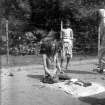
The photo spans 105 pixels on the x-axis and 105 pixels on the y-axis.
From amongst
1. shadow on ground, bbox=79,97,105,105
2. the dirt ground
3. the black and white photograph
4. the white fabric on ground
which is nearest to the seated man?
the black and white photograph

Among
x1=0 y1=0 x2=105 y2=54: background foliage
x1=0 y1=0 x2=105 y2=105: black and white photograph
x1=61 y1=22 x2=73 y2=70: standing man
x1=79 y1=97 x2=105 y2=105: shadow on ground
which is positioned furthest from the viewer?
x1=0 y1=0 x2=105 y2=54: background foliage

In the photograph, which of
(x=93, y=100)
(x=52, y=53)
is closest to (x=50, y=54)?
(x=52, y=53)

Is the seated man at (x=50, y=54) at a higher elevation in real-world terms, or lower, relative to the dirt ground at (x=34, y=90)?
higher

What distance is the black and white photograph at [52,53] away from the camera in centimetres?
693

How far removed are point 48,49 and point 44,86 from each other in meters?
1.01

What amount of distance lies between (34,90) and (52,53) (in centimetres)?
128

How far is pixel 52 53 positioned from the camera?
8156 millimetres

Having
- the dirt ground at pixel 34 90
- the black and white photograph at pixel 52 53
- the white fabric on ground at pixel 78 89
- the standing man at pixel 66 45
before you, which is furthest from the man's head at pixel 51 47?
the standing man at pixel 66 45

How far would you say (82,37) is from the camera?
1461 centimetres

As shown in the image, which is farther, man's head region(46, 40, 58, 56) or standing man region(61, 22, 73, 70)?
standing man region(61, 22, 73, 70)

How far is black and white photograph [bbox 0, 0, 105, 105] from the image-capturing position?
693cm

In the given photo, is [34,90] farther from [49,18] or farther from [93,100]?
[49,18]

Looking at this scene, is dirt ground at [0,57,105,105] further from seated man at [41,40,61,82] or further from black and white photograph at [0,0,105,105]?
→ seated man at [41,40,61,82]

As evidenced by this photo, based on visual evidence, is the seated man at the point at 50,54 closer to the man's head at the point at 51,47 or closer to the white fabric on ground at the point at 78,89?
the man's head at the point at 51,47
